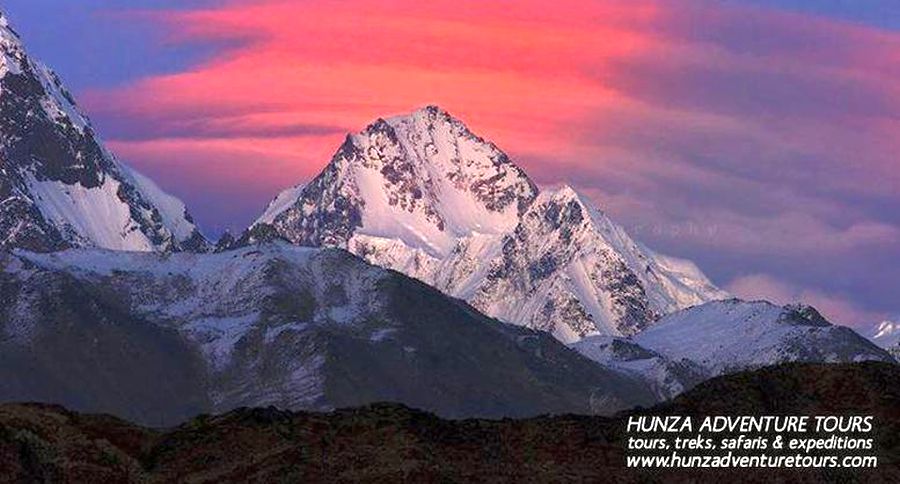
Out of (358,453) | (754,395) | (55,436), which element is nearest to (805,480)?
(754,395)

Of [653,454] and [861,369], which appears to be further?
[861,369]

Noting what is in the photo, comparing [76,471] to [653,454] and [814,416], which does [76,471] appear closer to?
[653,454]

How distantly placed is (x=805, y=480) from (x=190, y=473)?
45749 millimetres

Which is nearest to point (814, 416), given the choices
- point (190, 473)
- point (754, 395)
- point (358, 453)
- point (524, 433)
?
point (754, 395)

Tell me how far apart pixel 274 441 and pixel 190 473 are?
7.78m

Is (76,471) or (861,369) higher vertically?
(861,369)

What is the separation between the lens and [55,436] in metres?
167

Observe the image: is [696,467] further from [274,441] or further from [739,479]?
[274,441]

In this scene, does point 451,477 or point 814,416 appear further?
point 814,416

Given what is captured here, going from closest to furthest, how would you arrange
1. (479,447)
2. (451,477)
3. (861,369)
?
(451,477) < (479,447) < (861,369)

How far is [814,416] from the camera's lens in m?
172

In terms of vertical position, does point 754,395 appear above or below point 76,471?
above

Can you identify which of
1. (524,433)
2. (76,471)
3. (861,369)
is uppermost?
(861,369)

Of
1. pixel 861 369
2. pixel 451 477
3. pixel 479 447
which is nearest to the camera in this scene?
pixel 451 477
